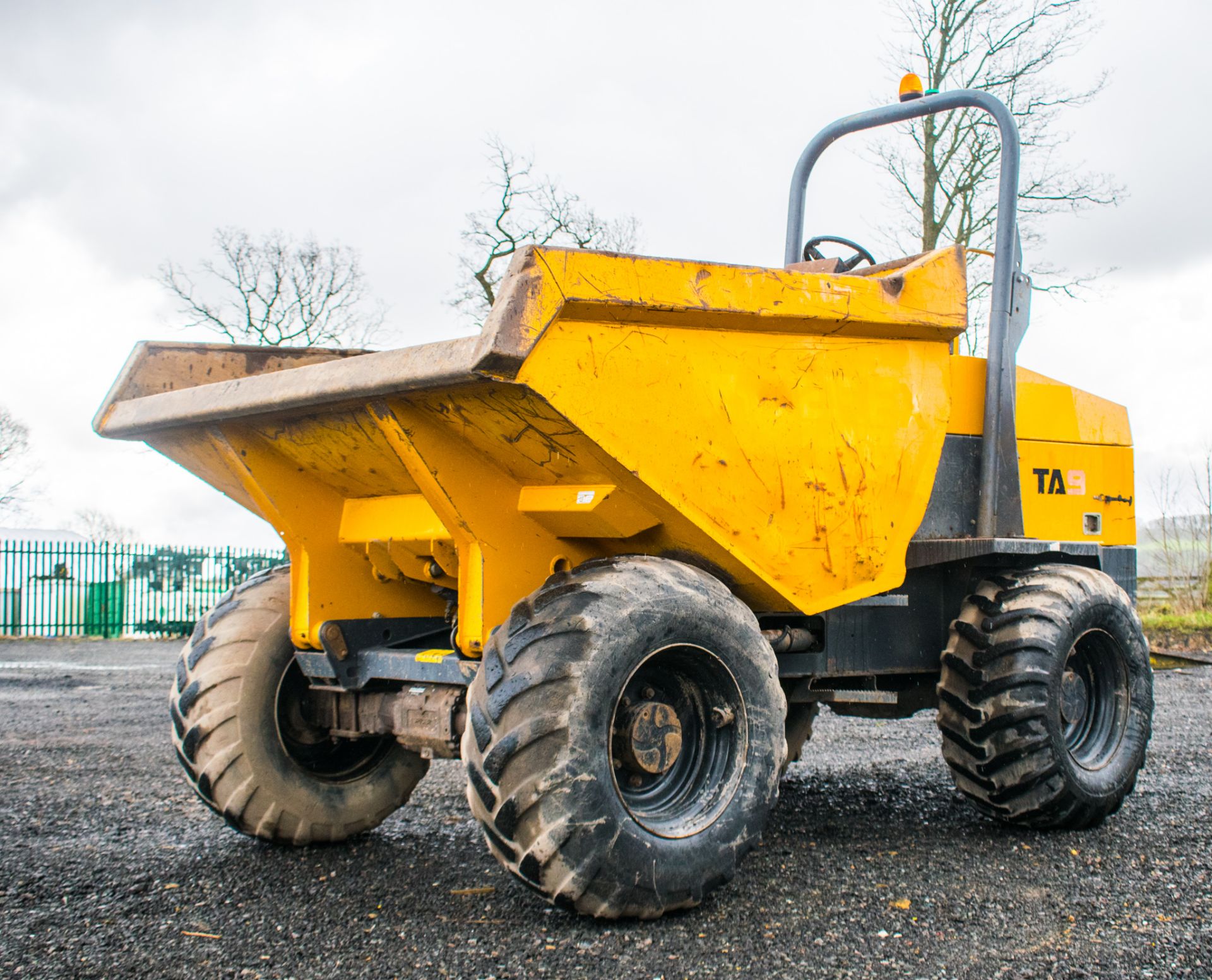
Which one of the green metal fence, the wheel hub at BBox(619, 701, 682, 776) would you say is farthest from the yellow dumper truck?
the green metal fence

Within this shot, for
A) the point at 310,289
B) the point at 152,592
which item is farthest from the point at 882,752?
the point at 310,289

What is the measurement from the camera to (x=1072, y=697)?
521 cm

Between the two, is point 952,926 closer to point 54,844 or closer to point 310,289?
point 54,844

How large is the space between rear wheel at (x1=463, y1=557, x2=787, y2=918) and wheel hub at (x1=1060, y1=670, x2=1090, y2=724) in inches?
75.8

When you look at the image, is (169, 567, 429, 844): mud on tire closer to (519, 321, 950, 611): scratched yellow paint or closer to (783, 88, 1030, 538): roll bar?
(519, 321, 950, 611): scratched yellow paint

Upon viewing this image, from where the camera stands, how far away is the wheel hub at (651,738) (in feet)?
12.2

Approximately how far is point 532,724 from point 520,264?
4.34 feet

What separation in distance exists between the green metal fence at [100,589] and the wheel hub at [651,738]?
1856 centimetres

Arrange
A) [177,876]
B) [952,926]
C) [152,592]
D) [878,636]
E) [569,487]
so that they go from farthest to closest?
[152,592], [878,636], [177,876], [569,487], [952,926]

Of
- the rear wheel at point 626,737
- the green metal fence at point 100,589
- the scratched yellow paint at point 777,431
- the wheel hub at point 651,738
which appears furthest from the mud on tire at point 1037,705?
the green metal fence at point 100,589

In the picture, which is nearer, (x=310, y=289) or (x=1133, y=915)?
(x=1133, y=915)

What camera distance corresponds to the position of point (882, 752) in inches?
282

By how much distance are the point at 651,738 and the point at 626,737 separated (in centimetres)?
9

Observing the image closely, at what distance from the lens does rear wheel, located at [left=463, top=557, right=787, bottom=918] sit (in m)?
3.33
